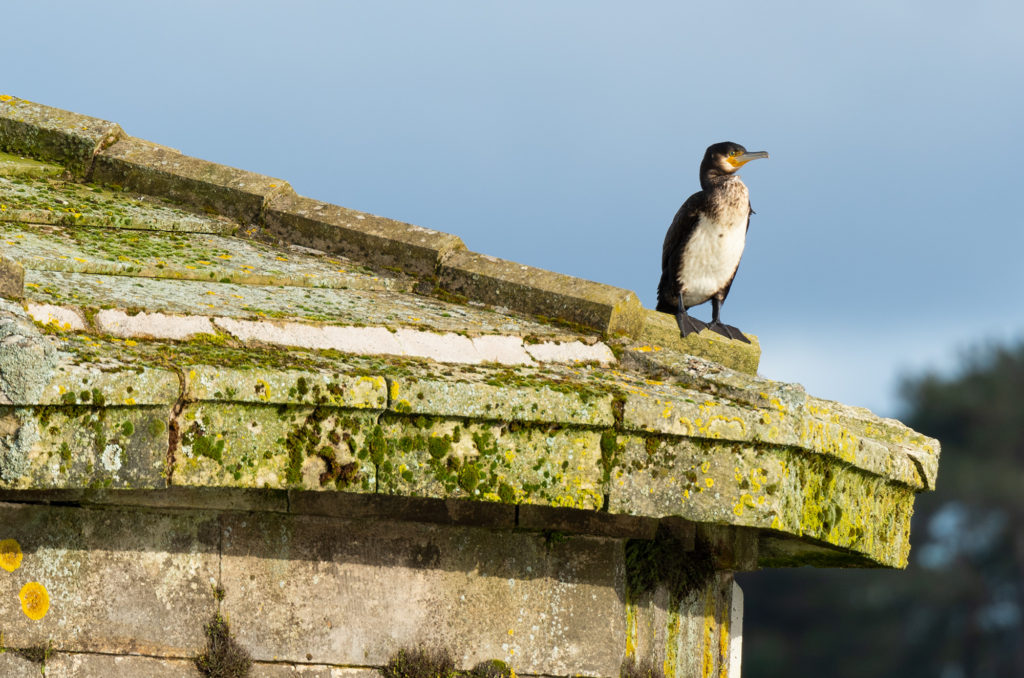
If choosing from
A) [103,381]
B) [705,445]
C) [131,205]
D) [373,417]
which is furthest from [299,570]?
[131,205]

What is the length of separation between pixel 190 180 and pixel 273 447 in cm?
335

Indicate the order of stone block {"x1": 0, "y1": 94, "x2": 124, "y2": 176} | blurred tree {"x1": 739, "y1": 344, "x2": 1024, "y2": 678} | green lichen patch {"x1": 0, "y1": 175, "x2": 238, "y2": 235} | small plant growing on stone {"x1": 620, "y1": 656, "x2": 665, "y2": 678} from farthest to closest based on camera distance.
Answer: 1. blurred tree {"x1": 739, "y1": 344, "x2": 1024, "y2": 678}
2. stone block {"x1": 0, "y1": 94, "x2": 124, "y2": 176}
3. green lichen patch {"x1": 0, "y1": 175, "x2": 238, "y2": 235}
4. small plant growing on stone {"x1": 620, "y1": 656, "x2": 665, "y2": 678}

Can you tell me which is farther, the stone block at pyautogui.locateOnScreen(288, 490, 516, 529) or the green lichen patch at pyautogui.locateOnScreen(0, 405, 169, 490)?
the stone block at pyautogui.locateOnScreen(288, 490, 516, 529)

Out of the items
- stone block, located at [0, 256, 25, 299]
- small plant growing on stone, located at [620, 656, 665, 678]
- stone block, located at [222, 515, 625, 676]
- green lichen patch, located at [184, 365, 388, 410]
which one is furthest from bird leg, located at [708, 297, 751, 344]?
stone block, located at [0, 256, 25, 299]

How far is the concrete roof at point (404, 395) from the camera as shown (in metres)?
3.96

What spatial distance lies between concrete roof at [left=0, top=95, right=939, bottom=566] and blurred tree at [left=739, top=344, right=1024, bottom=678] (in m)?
23.8

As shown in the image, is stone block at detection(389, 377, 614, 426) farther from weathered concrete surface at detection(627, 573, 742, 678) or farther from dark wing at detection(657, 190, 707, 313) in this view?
dark wing at detection(657, 190, 707, 313)

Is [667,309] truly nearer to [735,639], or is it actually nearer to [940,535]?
[735,639]

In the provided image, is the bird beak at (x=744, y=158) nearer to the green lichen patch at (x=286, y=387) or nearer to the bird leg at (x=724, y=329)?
the bird leg at (x=724, y=329)

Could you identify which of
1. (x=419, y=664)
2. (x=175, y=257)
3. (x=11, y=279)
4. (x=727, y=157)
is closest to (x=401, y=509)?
(x=419, y=664)

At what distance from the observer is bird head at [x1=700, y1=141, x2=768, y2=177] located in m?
7.51

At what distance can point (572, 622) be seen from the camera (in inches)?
198

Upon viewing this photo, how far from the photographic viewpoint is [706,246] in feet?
23.8

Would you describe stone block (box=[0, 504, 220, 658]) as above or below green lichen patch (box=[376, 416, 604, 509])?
below
